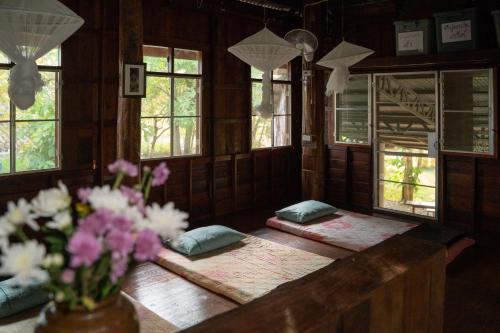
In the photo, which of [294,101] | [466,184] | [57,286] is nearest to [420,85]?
[466,184]

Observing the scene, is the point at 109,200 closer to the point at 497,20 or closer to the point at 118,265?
the point at 118,265

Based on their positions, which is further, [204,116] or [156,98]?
[204,116]

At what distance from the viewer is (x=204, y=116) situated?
5.98 meters

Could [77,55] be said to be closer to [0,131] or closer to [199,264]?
[0,131]

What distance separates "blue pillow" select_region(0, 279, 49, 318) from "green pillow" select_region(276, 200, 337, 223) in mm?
2723

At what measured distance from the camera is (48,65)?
458 centimetres

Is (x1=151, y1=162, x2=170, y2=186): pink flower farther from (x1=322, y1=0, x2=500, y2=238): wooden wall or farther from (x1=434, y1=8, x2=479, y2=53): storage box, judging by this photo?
(x1=434, y1=8, x2=479, y2=53): storage box

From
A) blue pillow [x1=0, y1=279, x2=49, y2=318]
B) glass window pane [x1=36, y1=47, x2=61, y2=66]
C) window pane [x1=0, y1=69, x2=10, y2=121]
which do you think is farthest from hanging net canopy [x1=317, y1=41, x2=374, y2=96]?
blue pillow [x1=0, y1=279, x2=49, y2=318]

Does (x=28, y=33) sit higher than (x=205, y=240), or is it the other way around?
(x=28, y=33)

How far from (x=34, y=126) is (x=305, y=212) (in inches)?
112

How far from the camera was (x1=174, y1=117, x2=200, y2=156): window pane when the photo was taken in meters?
5.77

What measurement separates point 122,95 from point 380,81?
3.35 m

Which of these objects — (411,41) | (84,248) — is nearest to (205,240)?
(84,248)

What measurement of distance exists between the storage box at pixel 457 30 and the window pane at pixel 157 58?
3.05 metres
